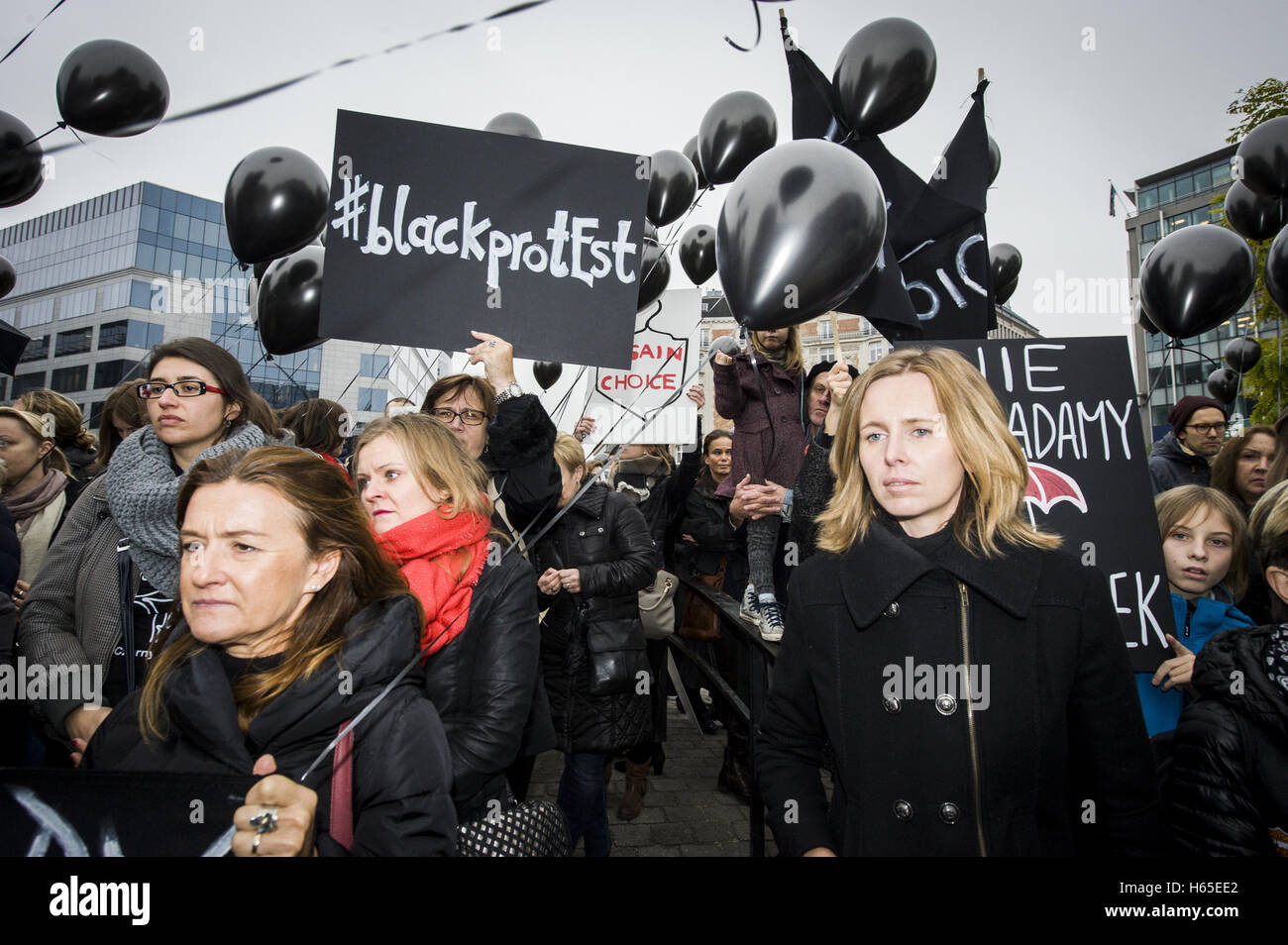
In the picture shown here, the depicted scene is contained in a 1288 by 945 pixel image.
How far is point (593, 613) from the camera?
3484mm

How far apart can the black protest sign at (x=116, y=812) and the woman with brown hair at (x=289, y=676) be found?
88mm

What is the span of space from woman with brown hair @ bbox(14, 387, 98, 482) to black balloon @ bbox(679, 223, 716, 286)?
4.89 m

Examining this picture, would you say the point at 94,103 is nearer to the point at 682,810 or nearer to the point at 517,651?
the point at 517,651

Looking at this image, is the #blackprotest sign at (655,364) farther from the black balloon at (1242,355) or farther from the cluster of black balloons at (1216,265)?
the black balloon at (1242,355)

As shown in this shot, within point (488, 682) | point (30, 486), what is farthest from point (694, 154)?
point (488, 682)

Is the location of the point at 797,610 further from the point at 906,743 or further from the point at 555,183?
the point at 555,183

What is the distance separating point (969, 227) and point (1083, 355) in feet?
3.90

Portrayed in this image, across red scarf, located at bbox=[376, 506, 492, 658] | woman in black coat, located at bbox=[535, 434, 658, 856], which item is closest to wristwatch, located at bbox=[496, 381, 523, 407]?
woman in black coat, located at bbox=[535, 434, 658, 856]

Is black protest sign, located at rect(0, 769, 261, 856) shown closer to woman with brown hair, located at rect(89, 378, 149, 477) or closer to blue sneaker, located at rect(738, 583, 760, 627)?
woman with brown hair, located at rect(89, 378, 149, 477)

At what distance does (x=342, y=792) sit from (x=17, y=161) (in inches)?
200

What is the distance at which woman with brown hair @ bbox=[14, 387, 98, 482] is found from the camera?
381 cm

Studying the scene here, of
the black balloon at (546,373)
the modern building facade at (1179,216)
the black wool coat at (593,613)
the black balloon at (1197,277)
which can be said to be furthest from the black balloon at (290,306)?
the modern building facade at (1179,216)

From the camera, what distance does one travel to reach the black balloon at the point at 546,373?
23.2 ft

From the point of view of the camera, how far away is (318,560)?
1503 mm
